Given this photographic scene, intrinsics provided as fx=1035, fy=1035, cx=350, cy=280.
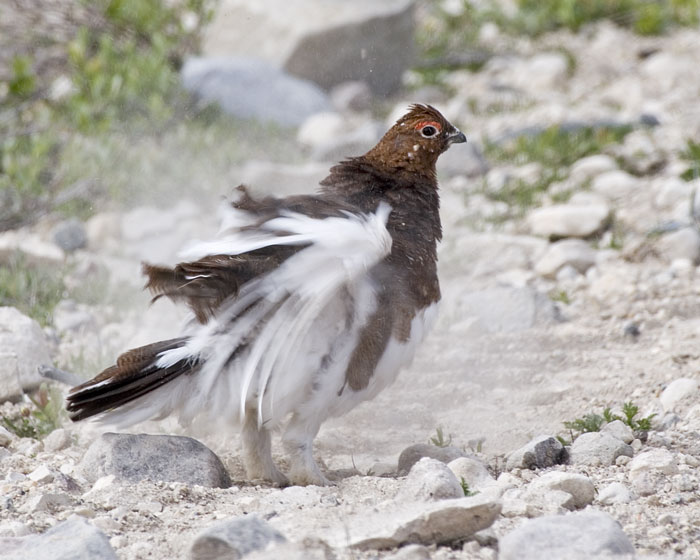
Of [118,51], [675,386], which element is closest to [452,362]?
[675,386]

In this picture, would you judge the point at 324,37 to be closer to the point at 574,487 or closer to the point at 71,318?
the point at 71,318

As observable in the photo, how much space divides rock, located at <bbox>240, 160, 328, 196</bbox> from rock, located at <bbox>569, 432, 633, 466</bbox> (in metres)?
3.35

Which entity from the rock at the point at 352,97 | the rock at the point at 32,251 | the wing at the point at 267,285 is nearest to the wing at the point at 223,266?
the wing at the point at 267,285

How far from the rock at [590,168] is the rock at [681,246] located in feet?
3.97

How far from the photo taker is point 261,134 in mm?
7742

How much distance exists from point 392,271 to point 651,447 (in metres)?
1.09

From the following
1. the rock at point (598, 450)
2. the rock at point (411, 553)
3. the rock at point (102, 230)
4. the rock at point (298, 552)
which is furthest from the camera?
the rock at point (102, 230)

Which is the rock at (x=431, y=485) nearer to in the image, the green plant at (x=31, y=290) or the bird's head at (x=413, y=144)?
the bird's head at (x=413, y=144)

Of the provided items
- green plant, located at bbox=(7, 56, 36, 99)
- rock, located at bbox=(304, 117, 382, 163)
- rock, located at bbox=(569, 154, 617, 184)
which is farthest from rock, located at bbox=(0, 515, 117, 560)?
green plant, located at bbox=(7, 56, 36, 99)

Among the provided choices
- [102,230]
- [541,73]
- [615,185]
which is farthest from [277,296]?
[541,73]

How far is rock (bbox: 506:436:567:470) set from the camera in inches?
138

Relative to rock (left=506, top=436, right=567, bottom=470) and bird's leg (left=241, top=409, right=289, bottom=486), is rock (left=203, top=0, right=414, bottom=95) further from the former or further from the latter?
rock (left=506, top=436, right=567, bottom=470)

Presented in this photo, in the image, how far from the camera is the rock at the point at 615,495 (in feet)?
10.1

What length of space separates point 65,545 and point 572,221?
417cm
